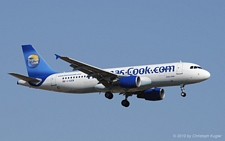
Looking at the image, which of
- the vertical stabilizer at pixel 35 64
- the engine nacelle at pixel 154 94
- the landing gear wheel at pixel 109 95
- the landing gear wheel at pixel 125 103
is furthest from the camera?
the vertical stabilizer at pixel 35 64

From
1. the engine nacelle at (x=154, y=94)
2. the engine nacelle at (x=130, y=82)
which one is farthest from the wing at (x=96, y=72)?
the engine nacelle at (x=154, y=94)

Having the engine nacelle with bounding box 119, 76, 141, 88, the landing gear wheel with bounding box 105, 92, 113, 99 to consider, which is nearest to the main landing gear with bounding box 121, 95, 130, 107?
the landing gear wheel with bounding box 105, 92, 113, 99

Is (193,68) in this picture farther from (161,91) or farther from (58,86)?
(58,86)

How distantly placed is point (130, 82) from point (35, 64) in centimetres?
1411

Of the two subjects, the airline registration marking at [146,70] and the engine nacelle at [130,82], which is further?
the airline registration marking at [146,70]

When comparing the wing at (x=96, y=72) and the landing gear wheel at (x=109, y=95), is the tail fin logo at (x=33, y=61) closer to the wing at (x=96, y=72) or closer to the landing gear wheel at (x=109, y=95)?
the wing at (x=96, y=72)

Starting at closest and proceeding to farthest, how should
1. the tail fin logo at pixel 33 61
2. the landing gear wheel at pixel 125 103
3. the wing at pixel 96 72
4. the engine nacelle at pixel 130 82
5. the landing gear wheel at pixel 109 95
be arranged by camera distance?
1. the wing at pixel 96 72
2. the engine nacelle at pixel 130 82
3. the landing gear wheel at pixel 109 95
4. the landing gear wheel at pixel 125 103
5. the tail fin logo at pixel 33 61

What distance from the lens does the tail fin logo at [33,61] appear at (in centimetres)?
6526

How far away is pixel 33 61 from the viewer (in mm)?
65688

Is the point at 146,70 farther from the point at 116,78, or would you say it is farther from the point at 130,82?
the point at 116,78

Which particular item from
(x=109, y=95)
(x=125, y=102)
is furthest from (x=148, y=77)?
(x=125, y=102)

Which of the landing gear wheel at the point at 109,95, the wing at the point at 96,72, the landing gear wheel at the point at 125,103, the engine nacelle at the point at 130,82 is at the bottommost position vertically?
the landing gear wheel at the point at 125,103

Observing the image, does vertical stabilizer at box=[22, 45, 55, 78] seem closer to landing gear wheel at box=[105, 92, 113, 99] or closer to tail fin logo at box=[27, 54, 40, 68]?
tail fin logo at box=[27, 54, 40, 68]

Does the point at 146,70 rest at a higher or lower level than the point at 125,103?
higher
